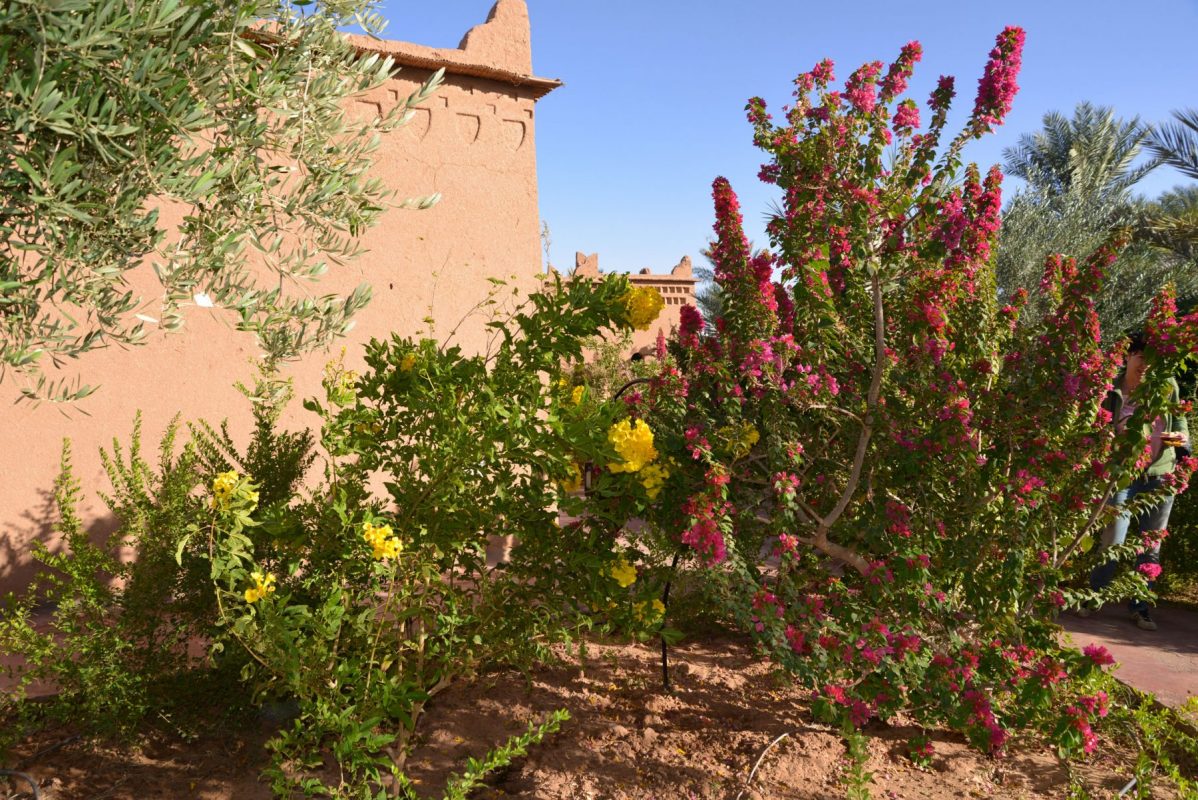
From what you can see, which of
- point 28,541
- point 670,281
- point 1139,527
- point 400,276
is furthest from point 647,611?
point 670,281

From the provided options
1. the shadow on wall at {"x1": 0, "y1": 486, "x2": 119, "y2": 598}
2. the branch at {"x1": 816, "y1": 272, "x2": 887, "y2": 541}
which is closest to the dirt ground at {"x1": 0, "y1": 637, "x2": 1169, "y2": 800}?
the branch at {"x1": 816, "y1": 272, "x2": 887, "y2": 541}

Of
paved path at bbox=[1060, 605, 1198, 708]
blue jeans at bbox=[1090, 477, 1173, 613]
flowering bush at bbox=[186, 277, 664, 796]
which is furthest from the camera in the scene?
blue jeans at bbox=[1090, 477, 1173, 613]

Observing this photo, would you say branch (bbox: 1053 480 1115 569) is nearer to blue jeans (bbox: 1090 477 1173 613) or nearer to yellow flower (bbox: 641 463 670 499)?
yellow flower (bbox: 641 463 670 499)

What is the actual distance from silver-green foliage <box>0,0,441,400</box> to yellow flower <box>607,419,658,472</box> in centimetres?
93

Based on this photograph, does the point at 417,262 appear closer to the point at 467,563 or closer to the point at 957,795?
the point at 467,563

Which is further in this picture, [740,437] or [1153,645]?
[1153,645]

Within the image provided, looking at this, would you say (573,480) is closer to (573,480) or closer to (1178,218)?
(573,480)

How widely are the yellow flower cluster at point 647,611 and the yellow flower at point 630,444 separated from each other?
53cm

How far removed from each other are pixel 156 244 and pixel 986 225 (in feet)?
9.81

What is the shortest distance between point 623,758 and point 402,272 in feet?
12.2

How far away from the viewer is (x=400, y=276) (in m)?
5.74

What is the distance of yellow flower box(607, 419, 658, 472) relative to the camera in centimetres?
283

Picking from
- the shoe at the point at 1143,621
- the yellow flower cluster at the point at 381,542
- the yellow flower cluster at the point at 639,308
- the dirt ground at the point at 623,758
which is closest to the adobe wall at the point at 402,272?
the dirt ground at the point at 623,758

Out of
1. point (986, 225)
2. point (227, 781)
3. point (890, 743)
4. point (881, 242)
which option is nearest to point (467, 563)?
point (227, 781)
